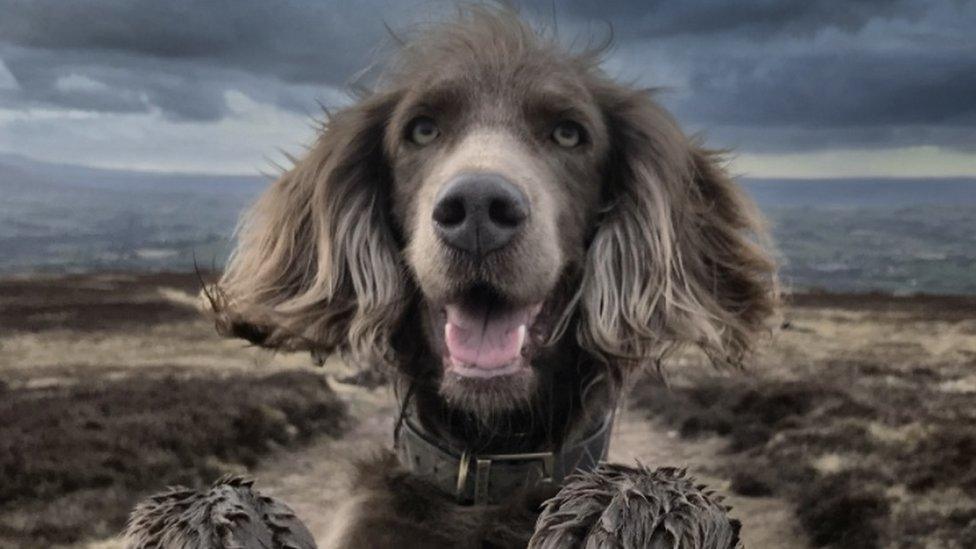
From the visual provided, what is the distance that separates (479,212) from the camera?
10.3 feet

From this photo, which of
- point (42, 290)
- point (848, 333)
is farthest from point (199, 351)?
point (848, 333)

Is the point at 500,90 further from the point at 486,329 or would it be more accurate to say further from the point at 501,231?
the point at 486,329

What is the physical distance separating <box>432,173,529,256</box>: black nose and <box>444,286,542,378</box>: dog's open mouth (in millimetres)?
294

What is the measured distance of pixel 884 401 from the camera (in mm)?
14383

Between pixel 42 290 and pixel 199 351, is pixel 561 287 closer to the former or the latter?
pixel 199 351

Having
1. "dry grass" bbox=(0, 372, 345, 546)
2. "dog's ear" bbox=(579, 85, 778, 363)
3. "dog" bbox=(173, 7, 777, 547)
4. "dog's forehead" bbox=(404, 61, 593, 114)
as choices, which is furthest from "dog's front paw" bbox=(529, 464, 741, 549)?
"dry grass" bbox=(0, 372, 345, 546)

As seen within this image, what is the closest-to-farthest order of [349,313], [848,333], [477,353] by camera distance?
[477,353], [349,313], [848,333]

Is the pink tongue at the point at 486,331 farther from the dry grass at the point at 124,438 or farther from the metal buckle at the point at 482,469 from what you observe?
the dry grass at the point at 124,438

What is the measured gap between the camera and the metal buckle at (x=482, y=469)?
139 inches

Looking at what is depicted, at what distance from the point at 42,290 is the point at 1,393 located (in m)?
19.3

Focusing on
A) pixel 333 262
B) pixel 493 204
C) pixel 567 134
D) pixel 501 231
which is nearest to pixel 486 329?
pixel 501 231

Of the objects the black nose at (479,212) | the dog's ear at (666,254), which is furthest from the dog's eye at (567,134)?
→ the black nose at (479,212)

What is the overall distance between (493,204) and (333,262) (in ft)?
4.14

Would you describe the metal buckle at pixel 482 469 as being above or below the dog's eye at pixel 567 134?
below
